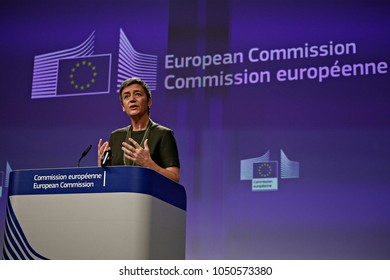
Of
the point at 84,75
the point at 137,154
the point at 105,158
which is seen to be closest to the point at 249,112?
the point at 84,75

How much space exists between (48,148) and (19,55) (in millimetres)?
904

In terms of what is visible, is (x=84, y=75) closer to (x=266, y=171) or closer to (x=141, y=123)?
(x=266, y=171)

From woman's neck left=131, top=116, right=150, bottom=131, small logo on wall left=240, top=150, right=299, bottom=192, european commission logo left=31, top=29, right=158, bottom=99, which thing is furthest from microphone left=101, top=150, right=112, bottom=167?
european commission logo left=31, top=29, right=158, bottom=99

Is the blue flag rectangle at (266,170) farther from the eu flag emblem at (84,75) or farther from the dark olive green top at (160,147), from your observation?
the dark olive green top at (160,147)

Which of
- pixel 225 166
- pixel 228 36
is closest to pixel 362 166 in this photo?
pixel 225 166

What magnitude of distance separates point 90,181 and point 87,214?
0.12 meters

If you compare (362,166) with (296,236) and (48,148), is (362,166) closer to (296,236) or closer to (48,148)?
(296,236)

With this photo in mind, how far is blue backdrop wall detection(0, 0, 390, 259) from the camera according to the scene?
379 centimetres

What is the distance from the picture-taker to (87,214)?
2.00 m

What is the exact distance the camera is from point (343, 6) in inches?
159

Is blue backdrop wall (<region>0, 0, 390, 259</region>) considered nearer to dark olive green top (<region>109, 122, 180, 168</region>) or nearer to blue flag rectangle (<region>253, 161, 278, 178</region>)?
blue flag rectangle (<region>253, 161, 278, 178</region>)

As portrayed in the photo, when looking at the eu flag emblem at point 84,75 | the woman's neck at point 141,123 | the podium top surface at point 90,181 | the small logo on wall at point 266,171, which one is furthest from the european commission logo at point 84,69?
the podium top surface at point 90,181

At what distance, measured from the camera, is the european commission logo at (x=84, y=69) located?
4.39 metres

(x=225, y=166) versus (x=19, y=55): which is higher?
(x=19, y=55)
